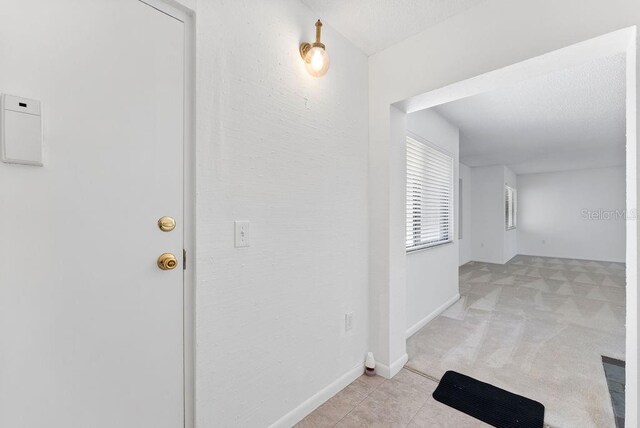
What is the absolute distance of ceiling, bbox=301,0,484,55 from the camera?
1639mm

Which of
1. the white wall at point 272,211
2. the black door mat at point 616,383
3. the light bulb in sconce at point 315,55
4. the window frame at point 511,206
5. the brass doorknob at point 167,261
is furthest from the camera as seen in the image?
the window frame at point 511,206

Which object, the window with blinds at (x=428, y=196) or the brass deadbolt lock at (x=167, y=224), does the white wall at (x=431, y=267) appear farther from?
the brass deadbolt lock at (x=167, y=224)

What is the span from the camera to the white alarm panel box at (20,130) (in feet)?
2.72

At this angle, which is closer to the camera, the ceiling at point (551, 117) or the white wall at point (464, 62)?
the white wall at point (464, 62)

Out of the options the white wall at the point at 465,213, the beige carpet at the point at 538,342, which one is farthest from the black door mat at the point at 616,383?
the white wall at the point at 465,213

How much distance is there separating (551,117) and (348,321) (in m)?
3.66

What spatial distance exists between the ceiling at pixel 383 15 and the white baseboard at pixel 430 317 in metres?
2.57

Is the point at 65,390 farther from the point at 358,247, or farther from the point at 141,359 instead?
the point at 358,247

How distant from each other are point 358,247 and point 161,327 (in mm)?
1343

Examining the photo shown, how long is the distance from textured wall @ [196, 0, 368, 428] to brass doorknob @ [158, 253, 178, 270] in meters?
0.10

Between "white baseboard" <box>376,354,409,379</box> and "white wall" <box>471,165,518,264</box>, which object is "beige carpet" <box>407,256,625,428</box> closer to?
"white baseboard" <box>376,354,409,379</box>

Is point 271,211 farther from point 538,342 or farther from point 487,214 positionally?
point 487,214

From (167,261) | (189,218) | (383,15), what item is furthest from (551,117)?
(167,261)

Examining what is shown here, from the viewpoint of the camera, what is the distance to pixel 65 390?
3.07 feet
